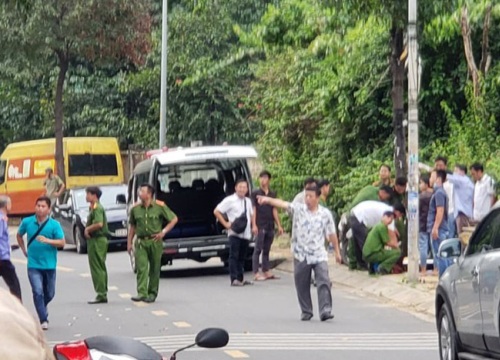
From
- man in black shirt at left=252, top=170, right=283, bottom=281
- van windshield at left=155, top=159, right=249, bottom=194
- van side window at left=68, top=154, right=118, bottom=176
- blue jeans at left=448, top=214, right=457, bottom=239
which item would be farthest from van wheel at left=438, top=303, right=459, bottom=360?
van side window at left=68, top=154, right=118, bottom=176

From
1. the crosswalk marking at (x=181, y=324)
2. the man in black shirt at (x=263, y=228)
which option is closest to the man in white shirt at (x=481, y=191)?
the man in black shirt at (x=263, y=228)

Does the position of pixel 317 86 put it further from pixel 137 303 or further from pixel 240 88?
pixel 240 88

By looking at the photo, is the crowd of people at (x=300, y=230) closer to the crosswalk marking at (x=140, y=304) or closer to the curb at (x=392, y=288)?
the crosswalk marking at (x=140, y=304)

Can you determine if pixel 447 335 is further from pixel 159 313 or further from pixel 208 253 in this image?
pixel 208 253

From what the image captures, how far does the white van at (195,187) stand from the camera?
69.5 ft

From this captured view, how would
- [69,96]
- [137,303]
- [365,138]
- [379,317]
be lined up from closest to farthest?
[379,317] → [137,303] → [365,138] → [69,96]

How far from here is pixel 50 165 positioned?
40.5 meters

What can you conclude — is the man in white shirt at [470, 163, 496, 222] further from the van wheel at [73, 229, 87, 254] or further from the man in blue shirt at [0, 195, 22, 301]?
the van wheel at [73, 229, 87, 254]

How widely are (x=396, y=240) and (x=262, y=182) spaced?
8.61ft

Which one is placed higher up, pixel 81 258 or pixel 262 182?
pixel 262 182

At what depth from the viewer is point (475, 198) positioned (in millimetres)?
19484

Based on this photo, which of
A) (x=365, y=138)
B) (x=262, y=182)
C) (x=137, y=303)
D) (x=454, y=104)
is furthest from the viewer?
(x=365, y=138)

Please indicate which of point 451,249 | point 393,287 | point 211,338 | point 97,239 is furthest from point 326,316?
point 211,338

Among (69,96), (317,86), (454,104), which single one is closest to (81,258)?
(317,86)
